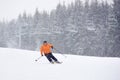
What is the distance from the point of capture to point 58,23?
6241 centimetres

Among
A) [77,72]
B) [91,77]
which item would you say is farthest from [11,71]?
[91,77]

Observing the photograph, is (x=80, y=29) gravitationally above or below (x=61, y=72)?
above

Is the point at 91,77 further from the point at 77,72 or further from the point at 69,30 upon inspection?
the point at 69,30

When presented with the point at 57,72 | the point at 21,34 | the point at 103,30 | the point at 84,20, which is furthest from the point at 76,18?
the point at 57,72

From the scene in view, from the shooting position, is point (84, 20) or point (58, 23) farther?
point (58, 23)

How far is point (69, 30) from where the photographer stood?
5750 centimetres

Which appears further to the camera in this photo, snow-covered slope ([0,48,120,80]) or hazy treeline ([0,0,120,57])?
hazy treeline ([0,0,120,57])

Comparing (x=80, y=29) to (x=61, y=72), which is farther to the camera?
(x=80, y=29)

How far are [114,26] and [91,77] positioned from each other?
42.1 m

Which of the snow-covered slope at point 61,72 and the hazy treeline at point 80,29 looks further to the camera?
the hazy treeline at point 80,29

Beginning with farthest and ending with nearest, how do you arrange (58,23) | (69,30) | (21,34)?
(21,34) → (58,23) → (69,30)

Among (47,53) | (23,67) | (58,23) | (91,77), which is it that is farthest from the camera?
(58,23)

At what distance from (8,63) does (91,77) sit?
603 centimetres

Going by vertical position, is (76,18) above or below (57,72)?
above
